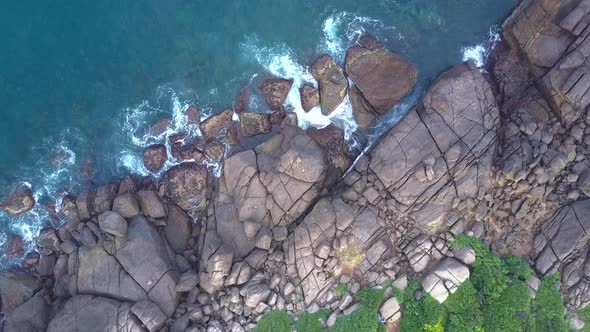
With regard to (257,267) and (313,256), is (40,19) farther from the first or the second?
(313,256)

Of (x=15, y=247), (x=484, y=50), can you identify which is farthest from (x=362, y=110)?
(x=15, y=247)

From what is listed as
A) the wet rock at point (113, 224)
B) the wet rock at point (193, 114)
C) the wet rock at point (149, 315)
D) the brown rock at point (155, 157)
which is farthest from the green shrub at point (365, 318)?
the wet rock at point (193, 114)

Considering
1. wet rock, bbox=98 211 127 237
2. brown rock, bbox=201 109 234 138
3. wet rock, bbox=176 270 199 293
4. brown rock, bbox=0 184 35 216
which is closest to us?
wet rock, bbox=176 270 199 293

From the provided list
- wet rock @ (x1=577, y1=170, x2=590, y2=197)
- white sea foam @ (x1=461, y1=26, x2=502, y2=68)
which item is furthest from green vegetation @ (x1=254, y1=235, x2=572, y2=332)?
white sea foam @ (x1=461, y1=26, x2=502, y2=68)

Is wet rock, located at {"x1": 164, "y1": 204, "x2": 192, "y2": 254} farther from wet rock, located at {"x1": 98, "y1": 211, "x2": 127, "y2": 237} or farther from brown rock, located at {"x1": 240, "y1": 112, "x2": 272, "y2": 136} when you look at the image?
brown rock, located at {"x1": 240, "y1": 112, "x2": 272, "y2": 136}

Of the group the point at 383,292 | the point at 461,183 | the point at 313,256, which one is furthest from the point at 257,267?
the point at 461,183

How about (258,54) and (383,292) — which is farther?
(258,54)

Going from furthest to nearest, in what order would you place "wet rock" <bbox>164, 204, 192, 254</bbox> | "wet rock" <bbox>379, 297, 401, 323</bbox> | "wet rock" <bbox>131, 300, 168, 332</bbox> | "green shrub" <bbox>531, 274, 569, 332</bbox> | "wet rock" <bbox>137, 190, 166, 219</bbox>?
1. "wet rock" <bbox>164, 204, 192, 254</bbox>
2. "wet rock" <bbox>137, 190, 166, 219</bbox>
3. "wet rock" <bbox>131, 300, 168, 332</bbox>
4. "wet rock" <bbox>379, 297, 401, 323</bbox>
5. "green shrub" <bbox>531, 274, 569, 332</bbox>
